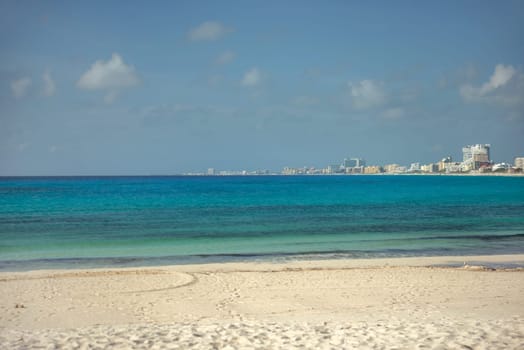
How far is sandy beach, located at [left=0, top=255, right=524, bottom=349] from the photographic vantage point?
312 inches

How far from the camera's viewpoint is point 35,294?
42.2ft

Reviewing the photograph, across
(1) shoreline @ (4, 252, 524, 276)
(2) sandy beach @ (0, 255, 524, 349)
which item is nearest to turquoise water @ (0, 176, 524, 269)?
(1) shoreline @ (4, 252, 524, 276)

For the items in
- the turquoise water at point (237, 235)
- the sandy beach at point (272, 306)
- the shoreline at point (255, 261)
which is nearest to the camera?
the sandy beach at point (272, 306)

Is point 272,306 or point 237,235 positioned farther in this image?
point 237,235

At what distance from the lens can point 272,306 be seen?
11484 mm

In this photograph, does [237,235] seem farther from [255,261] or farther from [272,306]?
[272,306]

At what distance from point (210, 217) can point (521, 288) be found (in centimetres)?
2763

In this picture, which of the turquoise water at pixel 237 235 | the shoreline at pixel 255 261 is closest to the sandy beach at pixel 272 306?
the shoreline at pixel 255 261

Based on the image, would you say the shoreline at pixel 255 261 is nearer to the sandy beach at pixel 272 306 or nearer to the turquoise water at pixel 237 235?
the turquoise water at pixel 237 235

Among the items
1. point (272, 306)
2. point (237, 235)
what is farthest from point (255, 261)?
point (237, 235)

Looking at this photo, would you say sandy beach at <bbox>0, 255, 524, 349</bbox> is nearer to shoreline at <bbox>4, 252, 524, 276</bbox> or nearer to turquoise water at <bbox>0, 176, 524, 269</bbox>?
shoreline at <bbox>4, 252, 524, 276</bbox>

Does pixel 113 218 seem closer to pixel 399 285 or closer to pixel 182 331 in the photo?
pixel 399 285

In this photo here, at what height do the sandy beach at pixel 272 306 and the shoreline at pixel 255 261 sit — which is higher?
the sandy beach at pixel 272 306

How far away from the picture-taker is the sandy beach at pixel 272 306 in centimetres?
793
